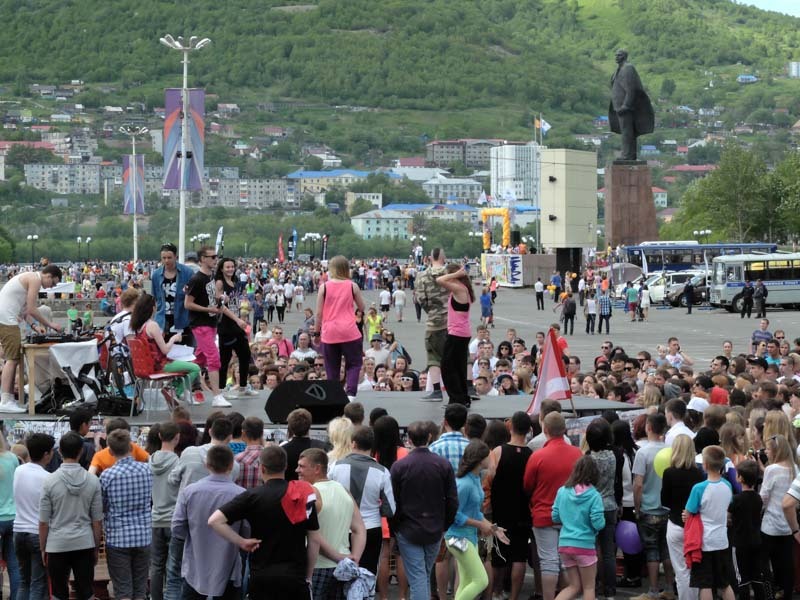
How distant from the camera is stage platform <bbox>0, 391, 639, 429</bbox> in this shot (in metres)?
11.7

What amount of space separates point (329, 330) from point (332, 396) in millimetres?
1455

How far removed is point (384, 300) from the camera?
135 ft

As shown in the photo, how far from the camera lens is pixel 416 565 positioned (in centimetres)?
858

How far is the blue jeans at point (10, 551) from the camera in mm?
9141

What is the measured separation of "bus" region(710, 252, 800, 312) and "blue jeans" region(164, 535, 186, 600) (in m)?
37.0

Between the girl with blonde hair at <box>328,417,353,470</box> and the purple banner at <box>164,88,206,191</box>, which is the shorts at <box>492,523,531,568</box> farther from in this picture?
the purple banner at <box>164,88,206,191</box>

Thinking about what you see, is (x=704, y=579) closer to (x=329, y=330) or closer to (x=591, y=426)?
(x=591, y=426)

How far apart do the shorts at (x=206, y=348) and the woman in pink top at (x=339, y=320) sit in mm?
928

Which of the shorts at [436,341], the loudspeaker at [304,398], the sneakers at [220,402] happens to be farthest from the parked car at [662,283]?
the loudspeaker at [304,398]

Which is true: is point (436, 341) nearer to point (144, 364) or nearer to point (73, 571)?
point (144, 364)

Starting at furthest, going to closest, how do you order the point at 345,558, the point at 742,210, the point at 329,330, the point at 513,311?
the point at 742,210, the point at 513,311, the point at 329,330, the point at 345,558

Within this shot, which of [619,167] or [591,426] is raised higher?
[619,167]

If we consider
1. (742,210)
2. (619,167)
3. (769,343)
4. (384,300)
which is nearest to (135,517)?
(769,343)

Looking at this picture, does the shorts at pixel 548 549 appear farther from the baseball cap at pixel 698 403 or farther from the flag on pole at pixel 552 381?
the baseball cap at pixel 698 403
